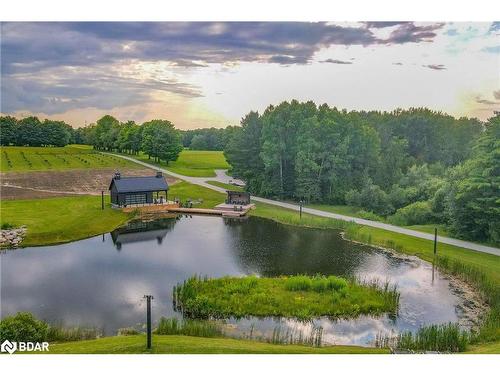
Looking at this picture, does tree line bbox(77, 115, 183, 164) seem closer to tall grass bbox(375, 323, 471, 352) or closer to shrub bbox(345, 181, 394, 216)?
shrub bbox(345, 181, 394, 216)

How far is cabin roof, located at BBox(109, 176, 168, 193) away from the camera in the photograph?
27672 mm

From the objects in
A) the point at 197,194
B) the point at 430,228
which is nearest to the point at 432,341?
the point at 430,228

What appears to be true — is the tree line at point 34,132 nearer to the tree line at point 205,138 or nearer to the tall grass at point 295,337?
the tree line at point 205,138

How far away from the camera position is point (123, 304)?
47.8 ft

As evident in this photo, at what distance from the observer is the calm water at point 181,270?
1393cm

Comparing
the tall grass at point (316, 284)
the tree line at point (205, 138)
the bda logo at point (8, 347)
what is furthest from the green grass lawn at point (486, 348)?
the tree line at point (205, 138)

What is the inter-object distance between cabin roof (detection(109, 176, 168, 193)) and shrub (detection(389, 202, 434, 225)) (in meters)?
13.6

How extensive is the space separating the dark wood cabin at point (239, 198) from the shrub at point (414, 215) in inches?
353

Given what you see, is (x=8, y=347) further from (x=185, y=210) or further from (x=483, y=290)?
(x=185, y=210)

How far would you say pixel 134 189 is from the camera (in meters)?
27.9

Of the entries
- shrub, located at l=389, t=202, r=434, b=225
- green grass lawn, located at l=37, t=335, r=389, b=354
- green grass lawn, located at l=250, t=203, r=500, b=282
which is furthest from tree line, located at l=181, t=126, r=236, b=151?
green grass lawn, located at l=37, t=335, r=389, b=354

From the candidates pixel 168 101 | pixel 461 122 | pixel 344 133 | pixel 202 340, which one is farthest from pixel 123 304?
pixel 461 122
